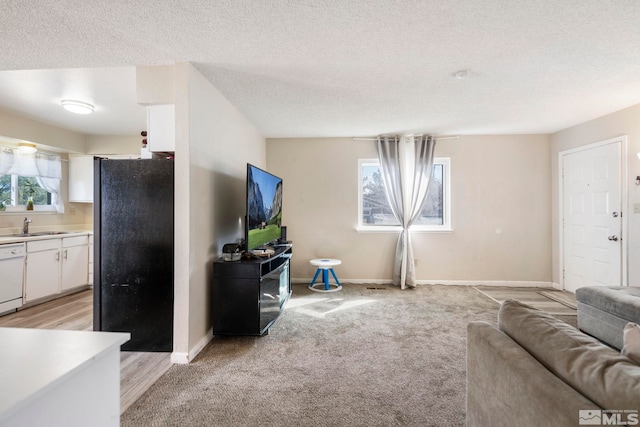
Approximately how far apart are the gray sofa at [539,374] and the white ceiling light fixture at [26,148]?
5.72 meters

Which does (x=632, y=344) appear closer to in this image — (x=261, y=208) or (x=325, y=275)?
(x=261, y=208)

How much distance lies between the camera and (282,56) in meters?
2.32

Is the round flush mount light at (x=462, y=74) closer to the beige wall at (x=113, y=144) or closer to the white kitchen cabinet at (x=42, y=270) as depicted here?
the beige wall at (x=113, y=144)

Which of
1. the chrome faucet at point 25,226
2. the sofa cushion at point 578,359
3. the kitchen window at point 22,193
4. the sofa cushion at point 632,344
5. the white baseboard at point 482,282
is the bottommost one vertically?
the white baseboard at point 482,282

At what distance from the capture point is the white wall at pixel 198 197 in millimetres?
2369

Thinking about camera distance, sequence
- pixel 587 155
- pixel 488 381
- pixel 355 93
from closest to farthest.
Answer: pixel 488 381 → pixel 355 93 → pixel 587 155

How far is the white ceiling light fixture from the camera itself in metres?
4.07

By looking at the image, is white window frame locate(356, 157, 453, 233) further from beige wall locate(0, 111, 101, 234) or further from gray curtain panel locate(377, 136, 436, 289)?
beige wall locate(0, 111, 101, 234)

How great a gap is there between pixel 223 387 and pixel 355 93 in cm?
287

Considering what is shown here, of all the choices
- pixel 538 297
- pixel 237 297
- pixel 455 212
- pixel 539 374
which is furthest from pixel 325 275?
pixel 539 374

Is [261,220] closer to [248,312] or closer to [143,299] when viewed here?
[248,312]

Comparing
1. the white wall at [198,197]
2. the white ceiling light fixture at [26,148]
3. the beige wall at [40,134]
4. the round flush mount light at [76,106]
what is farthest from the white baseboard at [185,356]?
the white ceiling light fixture at [26,148]

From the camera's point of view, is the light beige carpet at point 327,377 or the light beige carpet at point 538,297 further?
the light beige carpet at point 538,297

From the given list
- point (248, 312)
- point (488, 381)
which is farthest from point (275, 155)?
point (488, 381)
